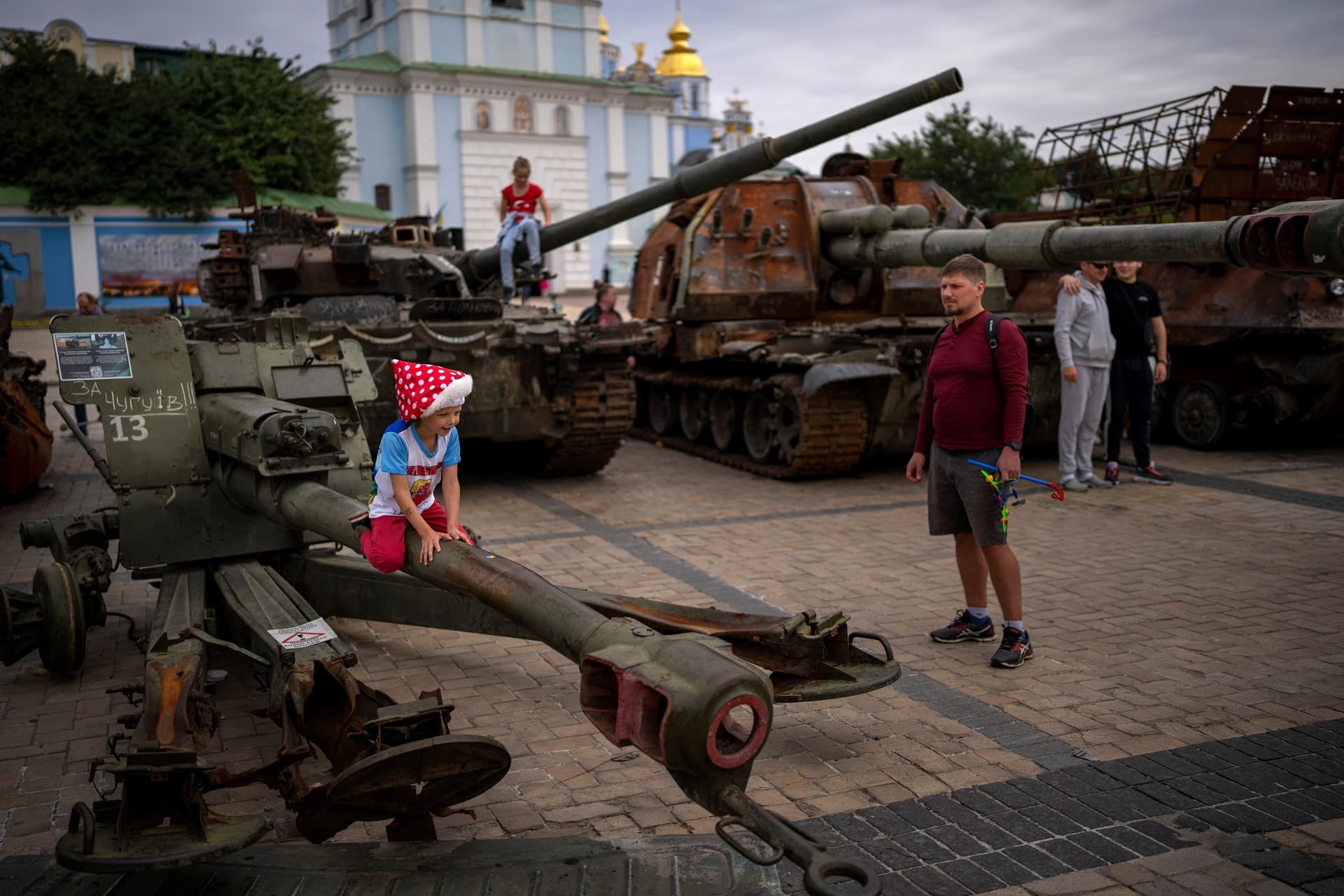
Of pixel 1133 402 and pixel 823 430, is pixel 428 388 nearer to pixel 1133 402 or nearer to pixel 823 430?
pixel 823 430

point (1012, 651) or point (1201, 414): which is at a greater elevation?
point (1201, 414)

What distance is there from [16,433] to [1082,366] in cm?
851

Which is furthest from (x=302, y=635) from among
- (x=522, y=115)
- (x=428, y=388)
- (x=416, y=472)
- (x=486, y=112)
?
(x=522, y=115)

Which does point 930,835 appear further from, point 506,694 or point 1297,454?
point 1297,454

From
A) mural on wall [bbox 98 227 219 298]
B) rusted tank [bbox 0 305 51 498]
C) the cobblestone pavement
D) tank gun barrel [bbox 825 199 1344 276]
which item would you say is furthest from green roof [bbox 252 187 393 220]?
tank gun barrel [bbox 825 199 1344 276]

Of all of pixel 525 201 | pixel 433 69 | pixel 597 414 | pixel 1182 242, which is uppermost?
pixel 433 69

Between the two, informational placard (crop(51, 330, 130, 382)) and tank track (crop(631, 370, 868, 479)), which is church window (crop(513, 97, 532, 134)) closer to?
tank track (crop(631, 370, 868, 479))

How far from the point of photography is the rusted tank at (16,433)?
941 centimetres

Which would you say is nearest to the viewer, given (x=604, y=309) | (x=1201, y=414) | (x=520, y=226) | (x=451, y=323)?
(x=451, y=323)

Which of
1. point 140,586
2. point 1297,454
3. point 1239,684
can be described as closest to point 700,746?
point 1239,684

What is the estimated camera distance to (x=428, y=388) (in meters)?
3.71

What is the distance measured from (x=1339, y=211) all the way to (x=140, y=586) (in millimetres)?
6559

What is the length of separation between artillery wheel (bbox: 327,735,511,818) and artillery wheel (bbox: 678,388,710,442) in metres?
9.09

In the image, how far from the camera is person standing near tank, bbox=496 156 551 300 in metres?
10.9
